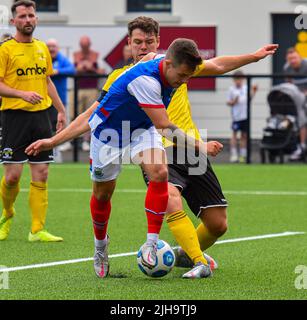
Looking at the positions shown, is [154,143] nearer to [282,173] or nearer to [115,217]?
[115,217]

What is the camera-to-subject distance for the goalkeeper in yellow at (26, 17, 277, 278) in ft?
28.3

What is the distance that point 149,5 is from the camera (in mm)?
28031

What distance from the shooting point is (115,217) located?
1309cm

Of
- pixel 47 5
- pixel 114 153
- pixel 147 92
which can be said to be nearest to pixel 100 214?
pixel 114 153

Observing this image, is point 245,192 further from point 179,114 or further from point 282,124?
point 179,114

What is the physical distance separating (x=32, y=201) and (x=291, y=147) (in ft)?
33.2

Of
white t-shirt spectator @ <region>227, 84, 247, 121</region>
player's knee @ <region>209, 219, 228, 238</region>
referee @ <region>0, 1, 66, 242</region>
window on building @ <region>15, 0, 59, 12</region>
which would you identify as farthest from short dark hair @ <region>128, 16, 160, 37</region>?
window on building @ <region>15, 0, 59, 12</region>

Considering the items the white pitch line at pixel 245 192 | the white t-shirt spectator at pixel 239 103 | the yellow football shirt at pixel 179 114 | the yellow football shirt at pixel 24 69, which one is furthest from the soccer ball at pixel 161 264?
the white t-shirt spectator at pixel 239 103

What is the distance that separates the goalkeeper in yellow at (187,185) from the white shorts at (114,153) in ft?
1.01

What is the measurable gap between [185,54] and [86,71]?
16.2 metres

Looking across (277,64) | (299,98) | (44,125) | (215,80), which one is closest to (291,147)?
(299,98)

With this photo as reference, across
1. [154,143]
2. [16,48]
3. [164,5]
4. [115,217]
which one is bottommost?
[115,217]

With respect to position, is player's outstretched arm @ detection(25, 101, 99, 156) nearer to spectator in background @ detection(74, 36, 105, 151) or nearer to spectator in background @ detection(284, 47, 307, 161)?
spectator in background @ detection(284, 47, 307, 161)

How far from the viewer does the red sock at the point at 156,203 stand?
8.10m
